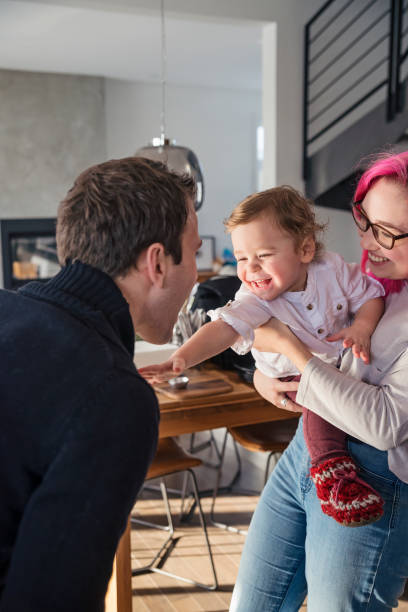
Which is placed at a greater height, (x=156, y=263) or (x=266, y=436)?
(x=156, y=263)

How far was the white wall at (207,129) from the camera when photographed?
304 inches

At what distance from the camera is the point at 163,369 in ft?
4.07

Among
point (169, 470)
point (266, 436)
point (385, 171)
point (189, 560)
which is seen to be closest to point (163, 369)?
point (385, 171)

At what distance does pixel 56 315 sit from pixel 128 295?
190 mm

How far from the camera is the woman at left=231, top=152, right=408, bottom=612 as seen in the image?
1.16m

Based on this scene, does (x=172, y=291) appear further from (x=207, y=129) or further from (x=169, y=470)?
(x=207, y=129)

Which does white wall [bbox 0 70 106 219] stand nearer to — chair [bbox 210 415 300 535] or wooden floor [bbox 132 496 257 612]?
wooden floor [bbox 132 496 257 612]

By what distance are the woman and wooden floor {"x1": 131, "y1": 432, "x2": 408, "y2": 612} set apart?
1168 millimetres

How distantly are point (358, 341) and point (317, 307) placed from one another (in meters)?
0.21

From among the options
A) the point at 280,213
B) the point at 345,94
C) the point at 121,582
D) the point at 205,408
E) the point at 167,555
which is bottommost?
the point at 167,555

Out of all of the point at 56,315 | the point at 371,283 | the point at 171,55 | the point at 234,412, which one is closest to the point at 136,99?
the point at 171,55

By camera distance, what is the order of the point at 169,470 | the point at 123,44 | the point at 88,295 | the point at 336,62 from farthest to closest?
1. the point at 123,44
2. the point at 336,62
3. the point at 169,470
4. the point at 88,295

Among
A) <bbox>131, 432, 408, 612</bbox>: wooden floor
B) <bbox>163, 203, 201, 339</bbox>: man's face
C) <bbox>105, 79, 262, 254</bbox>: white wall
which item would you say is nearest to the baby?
<bbox>163, 203, 201, 339</bbox>: man's face

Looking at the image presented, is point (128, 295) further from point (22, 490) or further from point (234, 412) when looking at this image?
point (234, 412)
